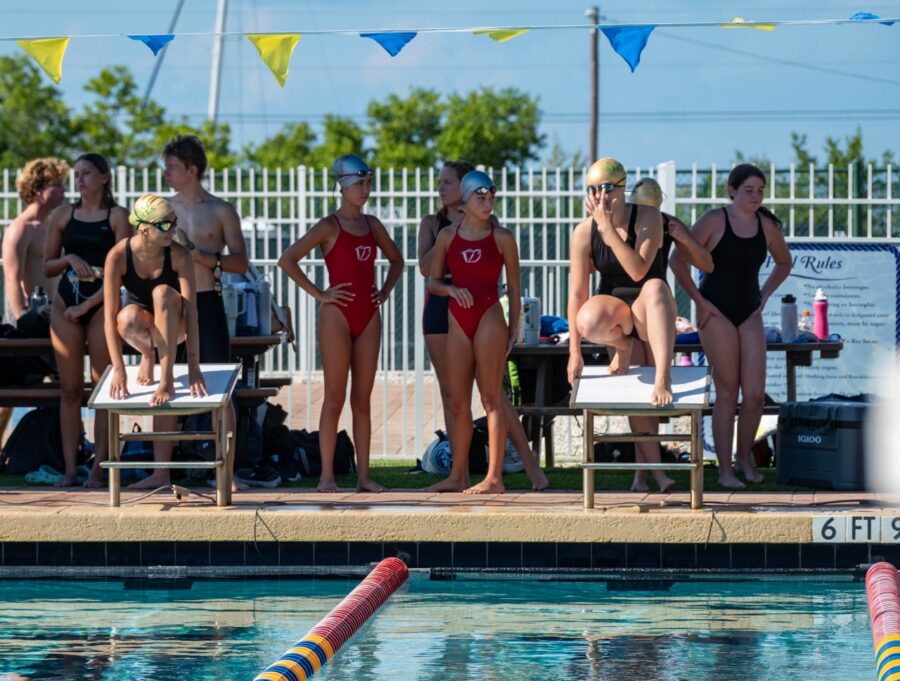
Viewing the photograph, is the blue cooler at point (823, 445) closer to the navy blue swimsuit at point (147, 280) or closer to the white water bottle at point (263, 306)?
the white water bottle at point (263, 306)

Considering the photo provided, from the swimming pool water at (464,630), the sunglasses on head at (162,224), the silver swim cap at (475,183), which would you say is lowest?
the swimming pool water at (464,630)

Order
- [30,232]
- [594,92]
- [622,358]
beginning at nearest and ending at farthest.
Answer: [622,358], [30,232], [594,92]

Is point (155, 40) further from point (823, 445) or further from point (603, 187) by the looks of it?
point (823, 445)

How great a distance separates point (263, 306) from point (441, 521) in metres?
2.62

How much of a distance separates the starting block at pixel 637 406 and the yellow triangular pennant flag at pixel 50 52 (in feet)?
11.4

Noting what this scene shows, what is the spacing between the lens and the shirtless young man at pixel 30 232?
31.5 feet

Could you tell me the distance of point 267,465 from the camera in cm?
904

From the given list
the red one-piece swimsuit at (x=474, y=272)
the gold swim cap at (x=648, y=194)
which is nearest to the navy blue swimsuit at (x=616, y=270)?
the gold swim cap at (x=648, y=194)

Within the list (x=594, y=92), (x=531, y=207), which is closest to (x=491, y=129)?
(x=594, y=92)

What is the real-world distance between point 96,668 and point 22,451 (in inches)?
151

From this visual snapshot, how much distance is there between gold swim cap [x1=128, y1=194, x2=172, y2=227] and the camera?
7770 mm

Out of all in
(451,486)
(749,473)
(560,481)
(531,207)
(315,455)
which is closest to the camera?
(451,486)

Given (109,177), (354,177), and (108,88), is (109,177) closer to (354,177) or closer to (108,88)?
(354,177)

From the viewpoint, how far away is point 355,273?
8.20 metres
